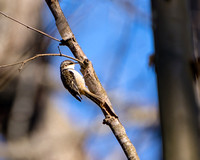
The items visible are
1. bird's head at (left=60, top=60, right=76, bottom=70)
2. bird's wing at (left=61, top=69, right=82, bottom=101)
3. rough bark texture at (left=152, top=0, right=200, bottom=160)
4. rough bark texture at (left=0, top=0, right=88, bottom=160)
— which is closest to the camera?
rough bark texture at (left=152, top=0, right=200, bottom=160)

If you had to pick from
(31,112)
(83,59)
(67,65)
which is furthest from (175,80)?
(31,112)

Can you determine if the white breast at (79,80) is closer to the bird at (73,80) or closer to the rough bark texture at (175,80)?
the bird at (73,80)

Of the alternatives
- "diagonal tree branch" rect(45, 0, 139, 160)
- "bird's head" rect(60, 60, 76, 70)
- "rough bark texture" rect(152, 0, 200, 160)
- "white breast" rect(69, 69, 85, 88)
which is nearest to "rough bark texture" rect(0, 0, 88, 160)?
"bird's head" rect(60, 60, 76, 70)

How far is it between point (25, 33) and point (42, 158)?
2652mm

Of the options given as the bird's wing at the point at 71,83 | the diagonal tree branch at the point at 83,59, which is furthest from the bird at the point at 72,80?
the diagonal tree branch at the point at 83,59

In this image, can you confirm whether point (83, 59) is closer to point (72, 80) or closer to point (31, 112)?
point (72, 80)

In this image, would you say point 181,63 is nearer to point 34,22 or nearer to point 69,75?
point 69,75

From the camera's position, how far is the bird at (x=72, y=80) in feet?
11.4

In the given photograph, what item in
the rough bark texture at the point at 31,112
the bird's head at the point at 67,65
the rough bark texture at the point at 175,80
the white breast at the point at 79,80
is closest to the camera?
the rough bark texture at the point at 175,80

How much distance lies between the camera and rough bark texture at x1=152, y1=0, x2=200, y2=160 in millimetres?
1438

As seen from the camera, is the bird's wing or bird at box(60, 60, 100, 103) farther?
the bird's wing

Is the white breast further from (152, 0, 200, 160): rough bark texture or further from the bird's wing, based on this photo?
(152, 0, 200, 160): rough bark texture

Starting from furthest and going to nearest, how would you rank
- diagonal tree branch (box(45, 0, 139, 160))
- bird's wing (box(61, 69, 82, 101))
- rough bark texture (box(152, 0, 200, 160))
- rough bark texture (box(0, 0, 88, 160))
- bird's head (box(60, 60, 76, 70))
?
rough bark texture (box(0, 0, 88, 160)) → bird's head (box(60, 60, 76, 70)) → bird's wing (box(61, 69, 82, 101)) → diagonal tree branch (box(45, 0, 139, 160)) → rough bark texture (box(152, 0, 200, 160))

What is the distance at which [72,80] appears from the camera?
377 cm
